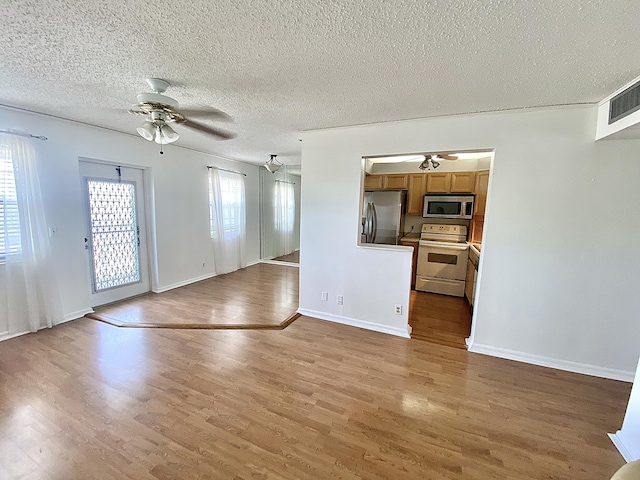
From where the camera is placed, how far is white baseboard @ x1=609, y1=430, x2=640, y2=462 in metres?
1.52

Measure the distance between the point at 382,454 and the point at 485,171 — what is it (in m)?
4.20

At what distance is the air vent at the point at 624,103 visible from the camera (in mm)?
1771

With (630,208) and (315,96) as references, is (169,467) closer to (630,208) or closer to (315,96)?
(315,96)

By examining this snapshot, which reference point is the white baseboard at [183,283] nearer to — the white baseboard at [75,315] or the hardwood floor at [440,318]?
the white baseboard at [75,315]

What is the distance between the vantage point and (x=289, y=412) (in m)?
1.87

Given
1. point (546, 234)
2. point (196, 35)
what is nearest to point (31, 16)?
point (196, 35)

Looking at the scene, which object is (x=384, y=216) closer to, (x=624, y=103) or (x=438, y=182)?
(x=438, y=182)

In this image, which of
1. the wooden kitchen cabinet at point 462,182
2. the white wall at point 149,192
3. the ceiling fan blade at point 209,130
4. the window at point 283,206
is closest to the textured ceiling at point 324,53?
the ceiling fan blade at point 209,130

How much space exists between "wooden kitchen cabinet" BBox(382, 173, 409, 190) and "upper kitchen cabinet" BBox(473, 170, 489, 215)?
1.12 meters

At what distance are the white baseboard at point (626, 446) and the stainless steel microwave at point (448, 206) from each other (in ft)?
10.4

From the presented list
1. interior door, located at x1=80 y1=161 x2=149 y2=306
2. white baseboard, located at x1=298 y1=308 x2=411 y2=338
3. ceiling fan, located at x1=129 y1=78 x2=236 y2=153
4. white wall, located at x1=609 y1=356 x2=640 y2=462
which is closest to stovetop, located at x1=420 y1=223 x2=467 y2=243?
white baseboard, located at x1=298 y1=308 x2=411 y2=338

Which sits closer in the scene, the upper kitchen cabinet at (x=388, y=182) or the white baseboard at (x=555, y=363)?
the white baseboard at (x=555, y=363)

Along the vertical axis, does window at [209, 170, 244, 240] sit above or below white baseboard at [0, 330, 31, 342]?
above

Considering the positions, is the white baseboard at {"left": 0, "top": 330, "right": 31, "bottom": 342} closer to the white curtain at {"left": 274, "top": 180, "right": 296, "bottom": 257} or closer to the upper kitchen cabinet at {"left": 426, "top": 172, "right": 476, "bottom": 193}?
the white curtain at {"left": 274, "top": 180, "right": 296, "bottom": 257}
